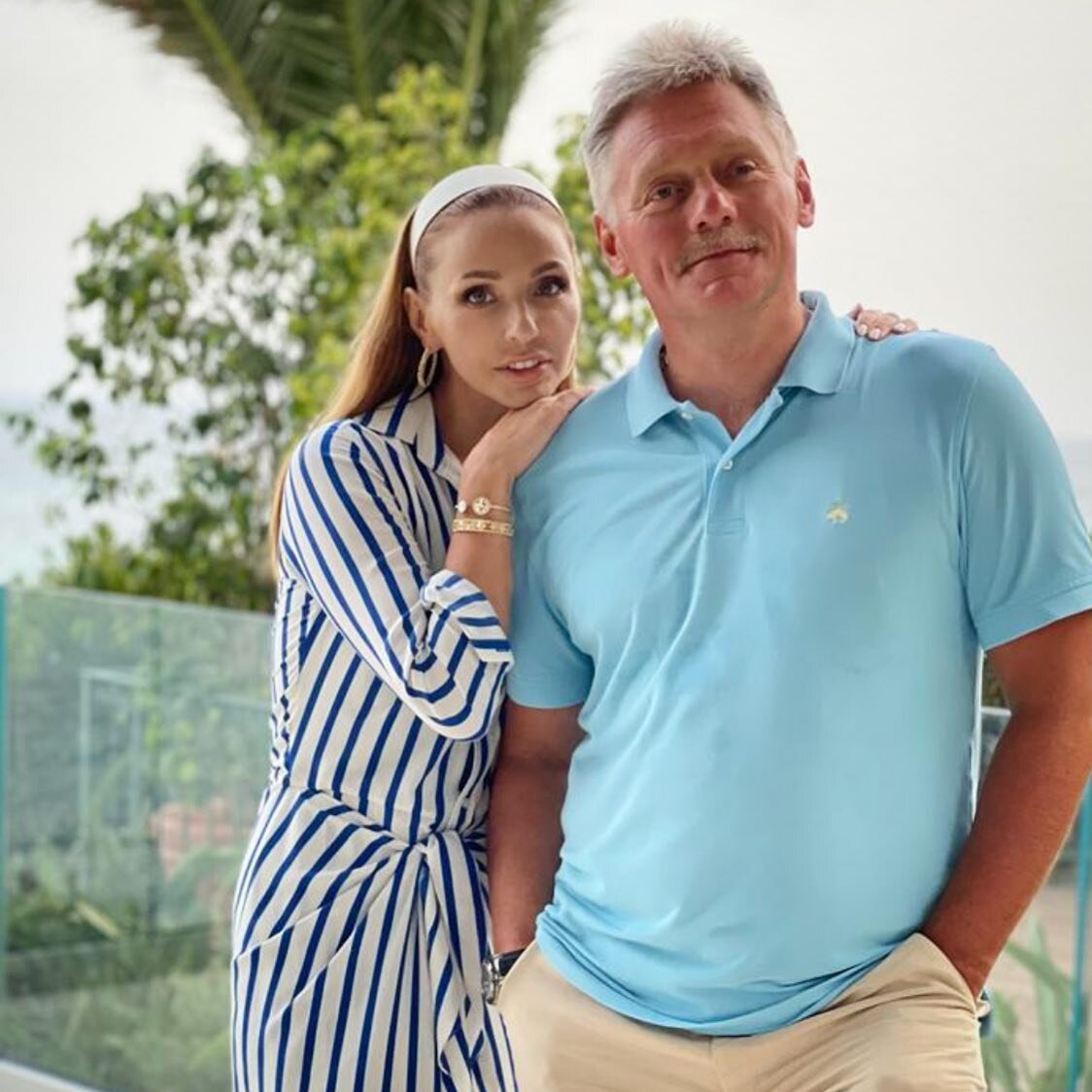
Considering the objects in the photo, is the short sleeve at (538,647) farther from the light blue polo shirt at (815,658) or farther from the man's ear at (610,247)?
the man's ear at (610,247)

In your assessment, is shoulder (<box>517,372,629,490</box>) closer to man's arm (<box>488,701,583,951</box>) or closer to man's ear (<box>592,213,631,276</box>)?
man's ear (<box>592,213,631,276</box>)

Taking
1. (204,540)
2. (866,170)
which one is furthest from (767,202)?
(204,540)

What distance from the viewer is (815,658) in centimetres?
191

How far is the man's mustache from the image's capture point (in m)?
2.03

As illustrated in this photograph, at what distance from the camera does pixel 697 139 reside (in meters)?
2.06

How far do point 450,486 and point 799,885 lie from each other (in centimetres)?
68

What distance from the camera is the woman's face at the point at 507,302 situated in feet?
7.57

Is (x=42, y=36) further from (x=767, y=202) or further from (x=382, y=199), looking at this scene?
(x=767, y=202)

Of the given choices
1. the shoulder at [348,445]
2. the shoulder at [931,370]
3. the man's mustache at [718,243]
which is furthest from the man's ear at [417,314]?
the shoulder at [931,370]

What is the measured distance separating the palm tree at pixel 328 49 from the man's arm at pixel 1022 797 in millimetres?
4979

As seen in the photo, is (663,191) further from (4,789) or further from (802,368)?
(4,789)

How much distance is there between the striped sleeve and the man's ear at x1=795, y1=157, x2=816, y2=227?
1.67 ft

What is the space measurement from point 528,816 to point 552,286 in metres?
0.59

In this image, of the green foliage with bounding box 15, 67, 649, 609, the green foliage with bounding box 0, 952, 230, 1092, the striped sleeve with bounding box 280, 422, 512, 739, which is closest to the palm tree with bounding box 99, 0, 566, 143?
the green foliage with bounding box 15, 67, 649, 609
